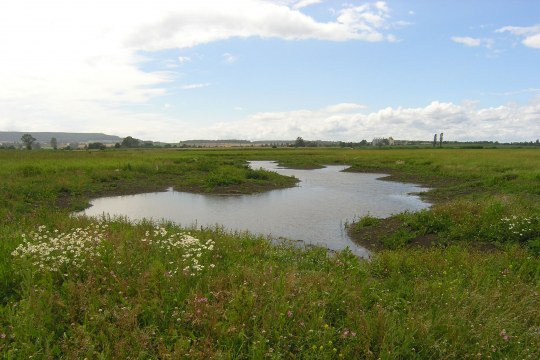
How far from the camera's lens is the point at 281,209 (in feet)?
69.7

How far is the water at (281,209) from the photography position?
15891 mm

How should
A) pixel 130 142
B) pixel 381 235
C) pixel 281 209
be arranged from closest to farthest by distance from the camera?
pixel 381 235 → pixel 281 209 → pixel 130 142

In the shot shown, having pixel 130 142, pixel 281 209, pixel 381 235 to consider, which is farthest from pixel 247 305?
pixel 130 142

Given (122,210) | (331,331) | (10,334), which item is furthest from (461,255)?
(122,210)

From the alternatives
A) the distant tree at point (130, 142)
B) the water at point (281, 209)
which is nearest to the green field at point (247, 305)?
the water at point (281, 209)

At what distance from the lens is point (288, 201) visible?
24.4 metres

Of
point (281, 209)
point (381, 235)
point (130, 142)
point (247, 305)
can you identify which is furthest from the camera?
point (130, 142)

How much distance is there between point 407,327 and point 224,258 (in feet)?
13.7

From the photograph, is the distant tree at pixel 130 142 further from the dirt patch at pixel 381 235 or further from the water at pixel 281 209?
the dirt patch at pixel 381 235

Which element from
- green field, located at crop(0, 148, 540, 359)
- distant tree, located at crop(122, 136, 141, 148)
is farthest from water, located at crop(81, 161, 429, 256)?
distant tree, located at crop(122, 136, 141, 148)

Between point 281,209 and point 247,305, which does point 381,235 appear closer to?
point 281,209

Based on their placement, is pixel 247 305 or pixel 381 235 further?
pixel 381 235

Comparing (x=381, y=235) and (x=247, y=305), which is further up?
(x=247, y=305)

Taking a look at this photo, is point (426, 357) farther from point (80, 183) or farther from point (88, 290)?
point (80, 183)
